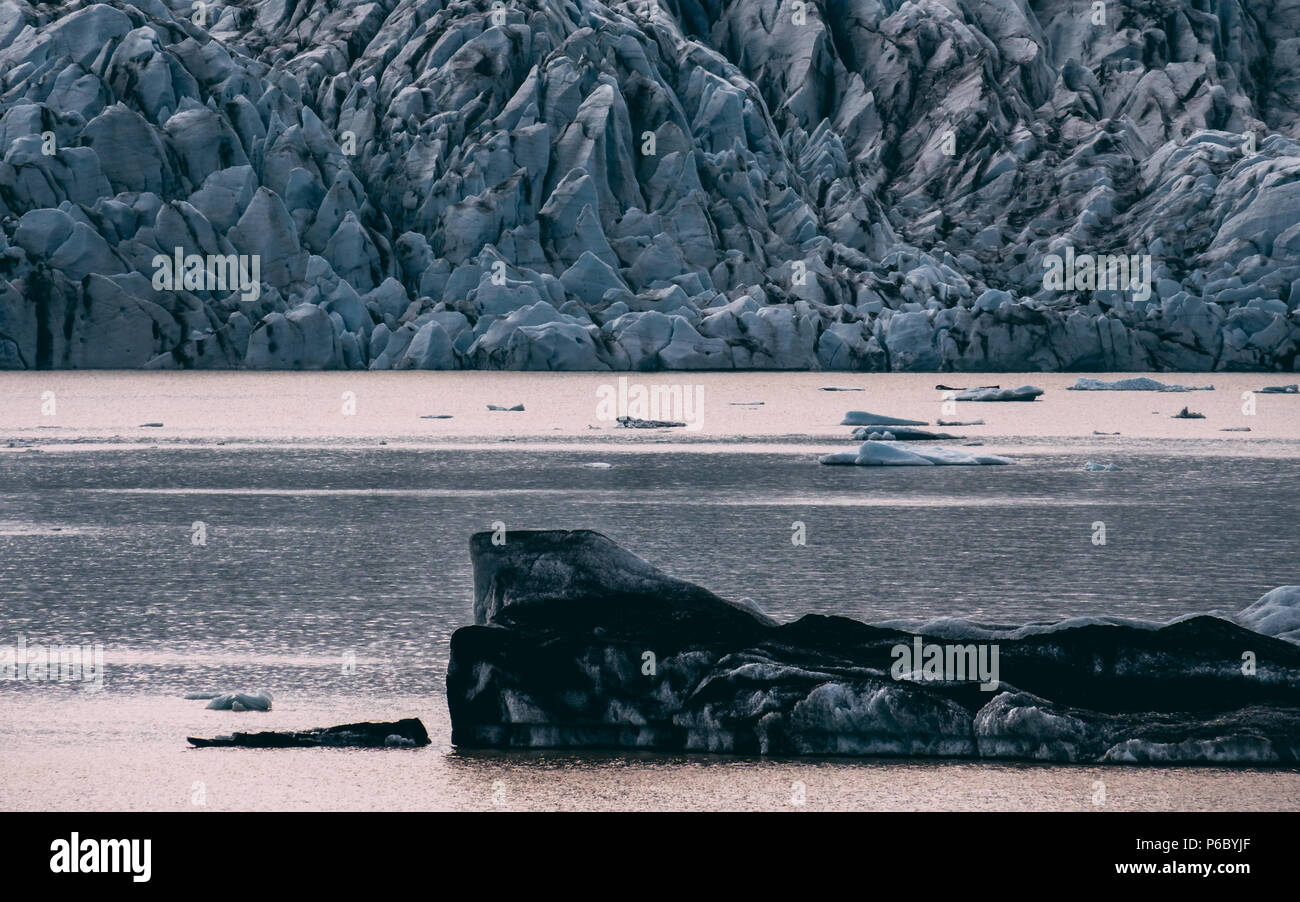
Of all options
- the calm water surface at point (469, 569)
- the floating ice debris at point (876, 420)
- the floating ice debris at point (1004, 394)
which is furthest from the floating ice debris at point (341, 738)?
the floating ice debris at point (1004, 394)

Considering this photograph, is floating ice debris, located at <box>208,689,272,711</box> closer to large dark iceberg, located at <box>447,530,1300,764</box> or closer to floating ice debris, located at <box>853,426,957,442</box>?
large dark iceberg, located at <box>447,530,1300,764</box>

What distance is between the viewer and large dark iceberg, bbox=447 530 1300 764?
7270 millimetres

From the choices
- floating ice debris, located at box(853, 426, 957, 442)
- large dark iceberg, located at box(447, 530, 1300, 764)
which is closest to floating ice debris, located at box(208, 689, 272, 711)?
large dark iceberg, located at box(447, 530, 1300, 764)

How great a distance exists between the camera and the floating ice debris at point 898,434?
29.2 meters

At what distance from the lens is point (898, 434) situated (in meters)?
29.8

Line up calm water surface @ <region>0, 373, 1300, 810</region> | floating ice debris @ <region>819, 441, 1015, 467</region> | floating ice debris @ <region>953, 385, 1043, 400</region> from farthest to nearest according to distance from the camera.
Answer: floating ice debris @ <region>953, 385, 1043, 400</region> → floating ice debris @ <region>819, 441, 1015, 467</region> → calm water surface @ <region>0, 373, 1300, 810</region>

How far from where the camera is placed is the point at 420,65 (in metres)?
71.2

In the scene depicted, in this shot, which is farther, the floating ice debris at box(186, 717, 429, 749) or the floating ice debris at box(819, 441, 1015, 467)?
the floating ice debris at box(819, 441, 1015, 467)

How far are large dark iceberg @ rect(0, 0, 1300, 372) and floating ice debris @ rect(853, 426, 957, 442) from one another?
27.3 meters

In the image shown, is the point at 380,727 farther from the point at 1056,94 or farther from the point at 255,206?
the point at 1056,94

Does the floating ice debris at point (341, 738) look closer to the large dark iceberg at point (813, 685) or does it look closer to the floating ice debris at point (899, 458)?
the large dark iceberg at point (813, 685)
